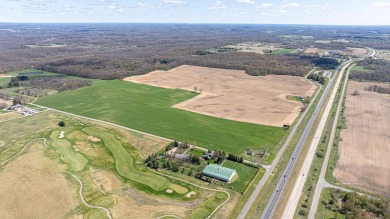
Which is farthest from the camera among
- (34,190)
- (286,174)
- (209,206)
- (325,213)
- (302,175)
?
(286,174)

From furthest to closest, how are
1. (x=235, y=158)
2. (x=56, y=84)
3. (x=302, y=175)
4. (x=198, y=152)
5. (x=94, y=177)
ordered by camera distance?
(x=56, y=84), (x=198, y=152), (x=235, y=158), (x=302, y=175), (x=94, y=177)

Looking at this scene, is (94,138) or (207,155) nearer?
(207,155)

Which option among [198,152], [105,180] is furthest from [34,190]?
[198,152]

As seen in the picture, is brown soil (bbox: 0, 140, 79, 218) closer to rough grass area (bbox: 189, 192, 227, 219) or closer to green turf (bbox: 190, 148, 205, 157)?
rough grass area (bbox: 189, 192, 227, 219)

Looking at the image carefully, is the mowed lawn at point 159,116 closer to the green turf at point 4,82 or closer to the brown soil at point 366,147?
the brown soil at point 366,147

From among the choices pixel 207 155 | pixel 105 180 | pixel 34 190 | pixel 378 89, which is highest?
pixel 378 89

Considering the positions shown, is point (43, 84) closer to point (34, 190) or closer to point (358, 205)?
point (34, 190)

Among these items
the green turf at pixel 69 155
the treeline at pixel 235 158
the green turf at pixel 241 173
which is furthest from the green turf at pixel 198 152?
the green turf at pixel 69 155

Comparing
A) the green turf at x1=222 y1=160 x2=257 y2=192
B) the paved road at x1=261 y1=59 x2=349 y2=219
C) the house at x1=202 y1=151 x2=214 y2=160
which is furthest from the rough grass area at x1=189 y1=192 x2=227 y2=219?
the house at x1=202 y1=151 x2=214 y2=160
